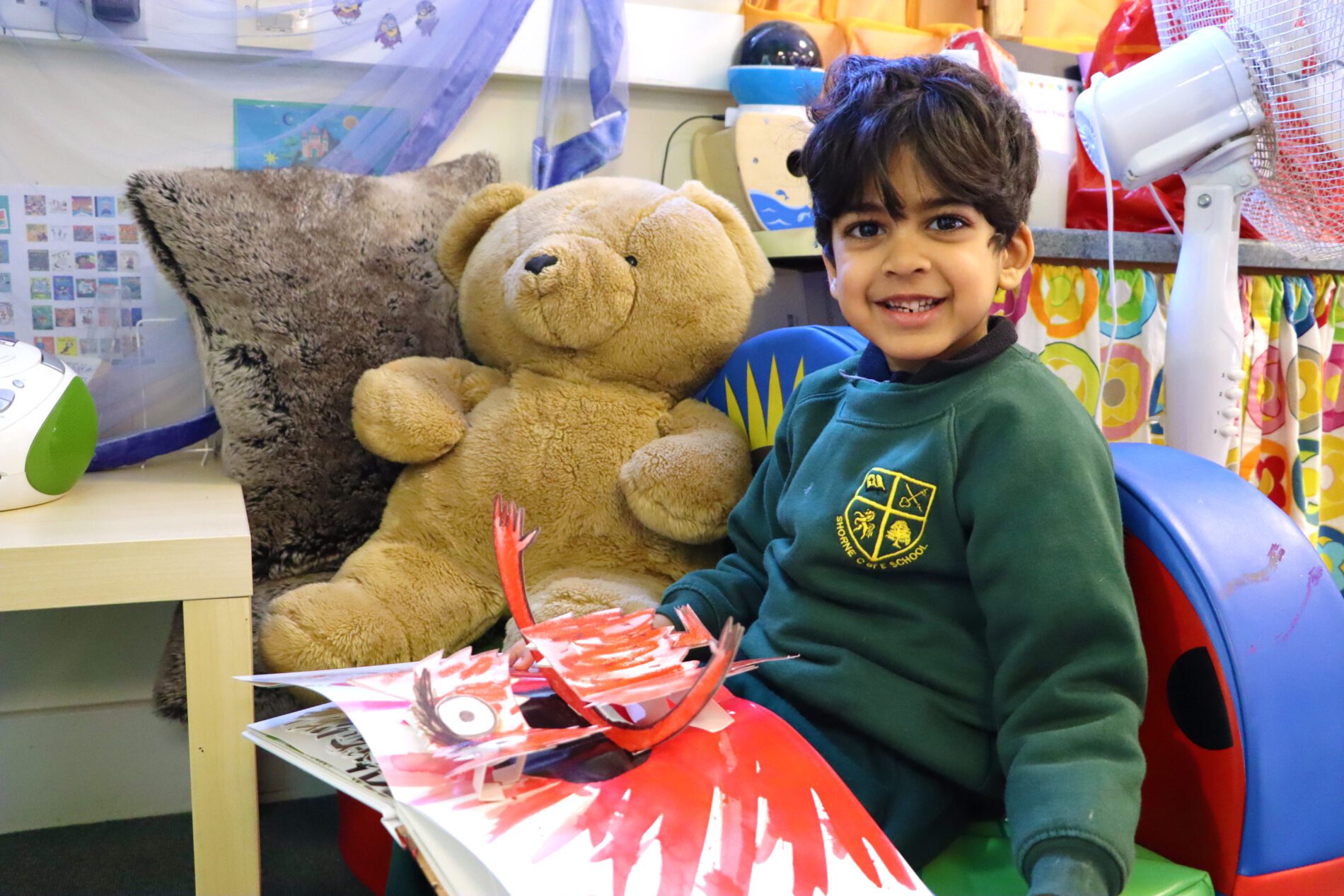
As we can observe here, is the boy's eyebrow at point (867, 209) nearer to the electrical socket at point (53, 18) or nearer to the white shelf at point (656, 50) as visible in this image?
the white shelf at point (656, 50)

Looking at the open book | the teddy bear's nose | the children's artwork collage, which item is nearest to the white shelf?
the children's artwork collage

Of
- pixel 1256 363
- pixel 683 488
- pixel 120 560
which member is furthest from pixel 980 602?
pixel 1256 363

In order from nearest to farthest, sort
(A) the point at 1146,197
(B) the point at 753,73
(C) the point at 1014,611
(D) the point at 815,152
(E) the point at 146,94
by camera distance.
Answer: (C) the point at 1014,611 → (D) the point at 815,152 → (E) the point at 146,94 → (B) the point at 753,73 → (A) the point at 1146,197

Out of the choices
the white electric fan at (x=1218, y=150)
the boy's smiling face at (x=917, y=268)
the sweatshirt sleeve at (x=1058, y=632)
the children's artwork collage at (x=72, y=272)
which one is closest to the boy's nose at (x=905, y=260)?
the boy's smiling face at (x=917, y=268)

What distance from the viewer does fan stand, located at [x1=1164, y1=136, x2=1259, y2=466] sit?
1110 millimetres

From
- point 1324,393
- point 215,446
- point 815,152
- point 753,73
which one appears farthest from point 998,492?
point 1324,393

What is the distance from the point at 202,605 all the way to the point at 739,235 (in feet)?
2.21

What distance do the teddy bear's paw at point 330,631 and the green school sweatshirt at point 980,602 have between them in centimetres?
39

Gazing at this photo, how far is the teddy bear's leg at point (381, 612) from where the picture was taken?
3.20 ft

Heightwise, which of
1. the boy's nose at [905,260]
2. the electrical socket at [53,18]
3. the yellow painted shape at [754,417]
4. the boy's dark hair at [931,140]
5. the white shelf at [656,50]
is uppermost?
the white shelf at [656,50]

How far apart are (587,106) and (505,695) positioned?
1.02 meters

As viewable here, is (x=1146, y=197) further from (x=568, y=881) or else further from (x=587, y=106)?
(x=568, y=881)

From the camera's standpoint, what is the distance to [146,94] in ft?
4.00

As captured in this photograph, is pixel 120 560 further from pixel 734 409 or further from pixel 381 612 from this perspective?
pixel 734 409
